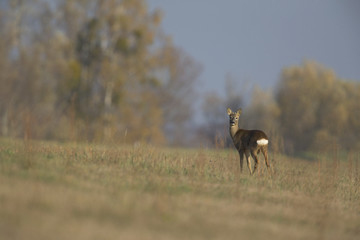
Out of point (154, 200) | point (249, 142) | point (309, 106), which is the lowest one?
point (154, 200)

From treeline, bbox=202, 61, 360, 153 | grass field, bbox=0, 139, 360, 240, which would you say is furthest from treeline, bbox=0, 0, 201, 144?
grass field, bbox=0, 139, 360, 240

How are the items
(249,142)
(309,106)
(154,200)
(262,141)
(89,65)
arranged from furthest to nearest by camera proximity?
(309,106) < (89,65) < (249,142) < (262,141) < (154,200)

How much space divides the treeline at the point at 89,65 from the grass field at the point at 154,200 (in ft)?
57.1

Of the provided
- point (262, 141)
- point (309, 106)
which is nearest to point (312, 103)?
point (309, 106)

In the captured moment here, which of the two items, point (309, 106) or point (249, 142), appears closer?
point (249, 142)

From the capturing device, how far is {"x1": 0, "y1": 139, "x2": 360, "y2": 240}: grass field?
6.34 metres

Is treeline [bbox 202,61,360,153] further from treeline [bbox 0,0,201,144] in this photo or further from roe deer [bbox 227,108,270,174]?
roe deer [bbox 227,108,270,174]

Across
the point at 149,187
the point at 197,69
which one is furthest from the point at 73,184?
the point at 197,69

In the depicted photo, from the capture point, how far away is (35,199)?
6.88m

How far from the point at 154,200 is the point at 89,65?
24.6m

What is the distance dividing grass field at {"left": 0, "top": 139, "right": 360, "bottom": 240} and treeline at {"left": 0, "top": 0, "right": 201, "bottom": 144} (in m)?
17.4

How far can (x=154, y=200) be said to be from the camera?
7715mm

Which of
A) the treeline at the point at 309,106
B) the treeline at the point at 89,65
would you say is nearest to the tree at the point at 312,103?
the treeline at the point at 309,106

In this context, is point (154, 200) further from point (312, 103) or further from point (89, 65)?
point (312, 103)
